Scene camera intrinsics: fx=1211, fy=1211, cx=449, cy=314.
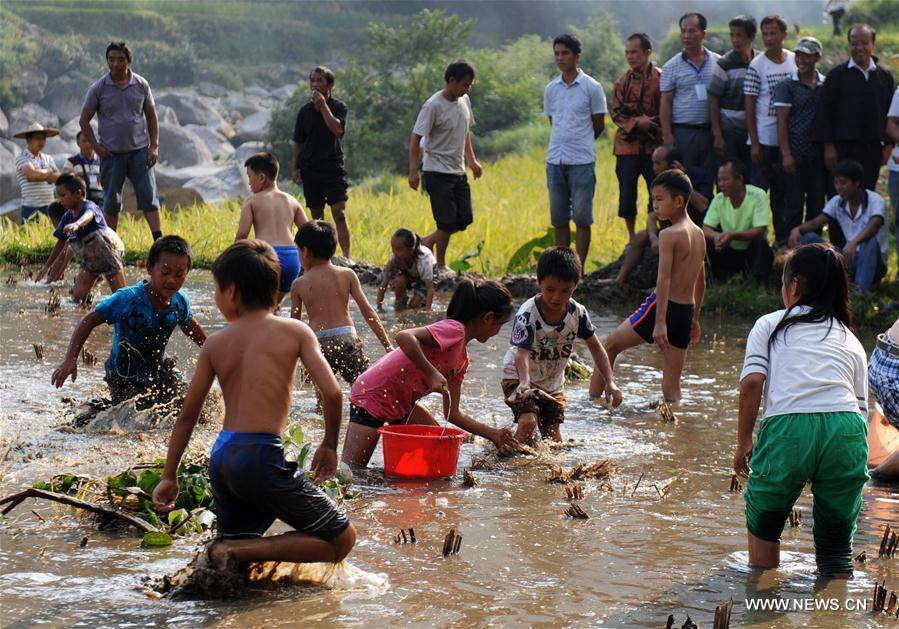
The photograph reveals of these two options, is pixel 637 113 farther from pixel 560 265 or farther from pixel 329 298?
pixel 560 265

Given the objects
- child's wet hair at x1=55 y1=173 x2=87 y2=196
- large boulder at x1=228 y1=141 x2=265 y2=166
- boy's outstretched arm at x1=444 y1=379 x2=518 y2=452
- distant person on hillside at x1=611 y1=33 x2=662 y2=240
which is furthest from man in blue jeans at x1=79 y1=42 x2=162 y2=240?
large boulder at x1=228 y1=141 x2=265 y2=166

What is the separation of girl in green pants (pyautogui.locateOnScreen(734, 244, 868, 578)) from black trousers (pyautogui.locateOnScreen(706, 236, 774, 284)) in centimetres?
671

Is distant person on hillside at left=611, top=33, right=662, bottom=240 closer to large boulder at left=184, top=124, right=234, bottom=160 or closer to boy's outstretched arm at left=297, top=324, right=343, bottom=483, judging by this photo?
boy's outstretched arm at left=297, top=324, right=343, bottom=483

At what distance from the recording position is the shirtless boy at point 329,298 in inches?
284

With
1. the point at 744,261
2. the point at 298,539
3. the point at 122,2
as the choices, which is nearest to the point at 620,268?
the point at 744,261

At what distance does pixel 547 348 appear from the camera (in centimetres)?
676

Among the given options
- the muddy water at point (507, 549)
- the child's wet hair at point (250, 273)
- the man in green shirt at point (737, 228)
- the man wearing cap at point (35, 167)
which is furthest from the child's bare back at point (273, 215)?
the man wearing cap at point (35, 167)

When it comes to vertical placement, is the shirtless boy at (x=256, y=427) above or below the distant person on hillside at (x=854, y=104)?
below

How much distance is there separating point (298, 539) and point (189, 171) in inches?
982

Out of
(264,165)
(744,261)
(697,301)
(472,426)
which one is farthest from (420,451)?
(744,261)

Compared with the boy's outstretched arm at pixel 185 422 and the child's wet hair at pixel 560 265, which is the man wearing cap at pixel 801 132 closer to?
the child's wet hair at pixel 560 265

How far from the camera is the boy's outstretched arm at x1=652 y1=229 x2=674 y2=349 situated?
7.70 meters

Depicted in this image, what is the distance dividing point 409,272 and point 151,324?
478cm

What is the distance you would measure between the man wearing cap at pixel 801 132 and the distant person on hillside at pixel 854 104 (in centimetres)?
14
